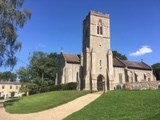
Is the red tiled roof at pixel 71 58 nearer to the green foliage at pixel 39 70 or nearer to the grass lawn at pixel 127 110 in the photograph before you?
the green foliage at pixel 39 70

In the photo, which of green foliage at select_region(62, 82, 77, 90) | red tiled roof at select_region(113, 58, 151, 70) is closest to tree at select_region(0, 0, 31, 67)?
green foliage at select_region(62, 82, 77, 90)

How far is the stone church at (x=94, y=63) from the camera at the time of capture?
158ft

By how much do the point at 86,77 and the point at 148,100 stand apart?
26274mm

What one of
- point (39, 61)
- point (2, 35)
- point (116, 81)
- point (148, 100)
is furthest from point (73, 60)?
point (148, 100)

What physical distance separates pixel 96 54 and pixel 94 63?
2.34 metres

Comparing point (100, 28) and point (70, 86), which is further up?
point (100, 28)

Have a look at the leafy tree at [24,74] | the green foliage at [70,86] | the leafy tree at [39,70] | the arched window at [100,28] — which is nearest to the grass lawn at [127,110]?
the green foliage at [70,86]

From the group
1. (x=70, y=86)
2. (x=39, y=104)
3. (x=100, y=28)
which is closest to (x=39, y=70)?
(x=70, y=86)

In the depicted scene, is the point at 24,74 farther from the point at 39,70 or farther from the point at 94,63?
the point at 94,63

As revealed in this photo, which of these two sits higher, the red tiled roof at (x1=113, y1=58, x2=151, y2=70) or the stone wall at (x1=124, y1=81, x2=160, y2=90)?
the red tiled roof at (x1=113, y1=58, x2=151, y2=70)

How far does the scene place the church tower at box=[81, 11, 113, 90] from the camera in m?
47.8

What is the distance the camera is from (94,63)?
4847 centimetres

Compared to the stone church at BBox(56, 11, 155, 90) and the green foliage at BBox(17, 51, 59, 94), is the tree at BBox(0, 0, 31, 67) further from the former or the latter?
the green foliage at BBox(17, 51, 59, 94)

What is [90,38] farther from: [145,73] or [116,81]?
[145,73]
